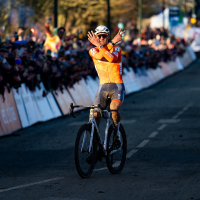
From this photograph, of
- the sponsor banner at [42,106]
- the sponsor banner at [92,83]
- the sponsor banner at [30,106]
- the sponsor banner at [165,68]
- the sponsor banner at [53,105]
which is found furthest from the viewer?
the sponsor banner at [165,68]

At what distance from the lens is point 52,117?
17531 millimetres

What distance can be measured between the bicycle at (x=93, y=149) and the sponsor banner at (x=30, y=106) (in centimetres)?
703

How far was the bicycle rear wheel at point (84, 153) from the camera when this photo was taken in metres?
8.40

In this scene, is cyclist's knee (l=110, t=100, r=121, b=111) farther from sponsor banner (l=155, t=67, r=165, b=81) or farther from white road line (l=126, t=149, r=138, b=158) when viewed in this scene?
sponsor banner (l=155, t=67, r=165, b=81)

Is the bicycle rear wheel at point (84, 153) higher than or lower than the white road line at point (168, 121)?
higher

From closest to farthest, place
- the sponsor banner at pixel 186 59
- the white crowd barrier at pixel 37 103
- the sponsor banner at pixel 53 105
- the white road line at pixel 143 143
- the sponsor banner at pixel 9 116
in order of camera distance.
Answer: the white road line at pixel 143 143 → the sponsor banner at pixel 9 116 → the white crowd barrier at pixel 37 103 → the sponsor banner at pixel 53 105 → the sponsor banner at pixel 186 59

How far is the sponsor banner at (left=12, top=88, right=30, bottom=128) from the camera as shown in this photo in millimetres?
15664

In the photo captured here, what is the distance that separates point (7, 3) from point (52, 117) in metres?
28.6

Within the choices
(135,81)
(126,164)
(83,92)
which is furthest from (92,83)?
(126,164)

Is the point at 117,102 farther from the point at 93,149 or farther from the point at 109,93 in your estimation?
the point at 93,149

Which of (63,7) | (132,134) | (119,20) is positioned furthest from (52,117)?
(119,20)

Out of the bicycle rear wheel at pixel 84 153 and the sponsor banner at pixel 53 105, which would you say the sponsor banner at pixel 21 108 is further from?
the bicycle rear wheel at pixel 84 153

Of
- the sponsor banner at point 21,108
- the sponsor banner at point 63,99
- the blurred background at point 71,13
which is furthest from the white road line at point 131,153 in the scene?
the blurred background at point 71,13

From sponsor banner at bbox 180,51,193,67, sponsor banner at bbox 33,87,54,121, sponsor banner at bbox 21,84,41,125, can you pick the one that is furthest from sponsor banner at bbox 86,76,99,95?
sponsor banner at bbox 180,51,193,67
